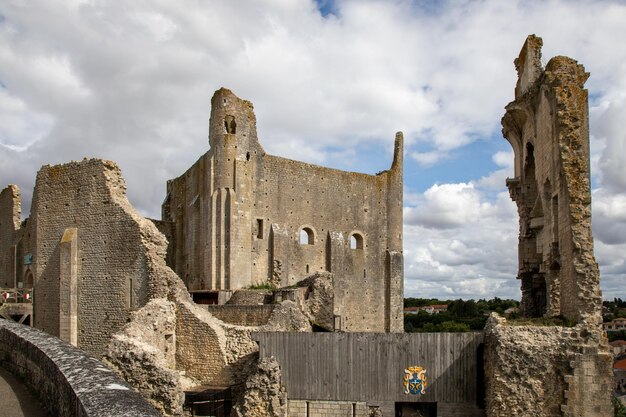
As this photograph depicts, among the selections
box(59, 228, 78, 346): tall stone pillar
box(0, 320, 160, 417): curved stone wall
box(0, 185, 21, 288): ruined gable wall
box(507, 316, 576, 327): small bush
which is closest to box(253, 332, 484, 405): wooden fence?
box(507, 316, 576, 327): small bush

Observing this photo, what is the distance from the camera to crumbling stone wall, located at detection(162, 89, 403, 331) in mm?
25953

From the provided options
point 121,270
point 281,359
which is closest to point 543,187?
point 281,359

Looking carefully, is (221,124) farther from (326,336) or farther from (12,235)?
(326,336)

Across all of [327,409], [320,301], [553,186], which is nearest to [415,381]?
[327,409]

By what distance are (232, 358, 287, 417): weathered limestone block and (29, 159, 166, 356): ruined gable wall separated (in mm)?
4238

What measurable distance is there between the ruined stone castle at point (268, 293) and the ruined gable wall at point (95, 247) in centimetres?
5

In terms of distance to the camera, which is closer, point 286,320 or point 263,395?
point 263,395

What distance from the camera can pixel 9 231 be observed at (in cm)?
2312

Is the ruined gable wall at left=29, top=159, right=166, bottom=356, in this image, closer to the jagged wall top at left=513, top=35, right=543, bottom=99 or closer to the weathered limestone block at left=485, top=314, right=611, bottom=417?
the weathered limestone block at left=485, top=314, right=611, bottom=417

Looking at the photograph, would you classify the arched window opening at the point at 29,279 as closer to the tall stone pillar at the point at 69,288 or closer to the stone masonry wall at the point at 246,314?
the tall stone pillar at the point at 69,288

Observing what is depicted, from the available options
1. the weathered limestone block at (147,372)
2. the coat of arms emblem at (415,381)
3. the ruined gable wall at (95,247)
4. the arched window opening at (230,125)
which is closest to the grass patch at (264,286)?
the arched window opening at (230,125)

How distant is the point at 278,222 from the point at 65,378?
22.8 m

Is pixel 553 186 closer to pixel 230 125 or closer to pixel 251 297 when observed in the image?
pixel 251 297

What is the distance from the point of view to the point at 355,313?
30.4m
